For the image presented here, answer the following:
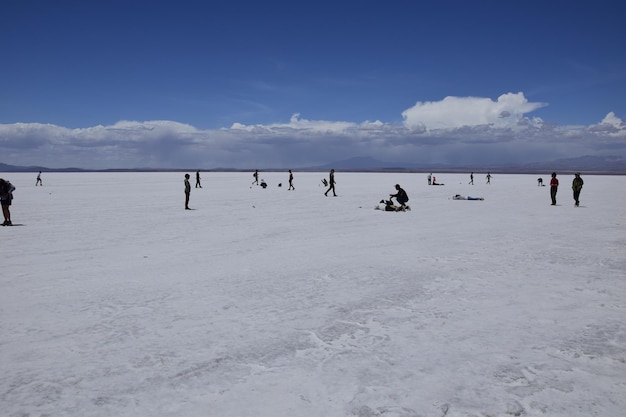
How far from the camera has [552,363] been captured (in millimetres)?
4320

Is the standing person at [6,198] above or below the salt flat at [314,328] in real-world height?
above

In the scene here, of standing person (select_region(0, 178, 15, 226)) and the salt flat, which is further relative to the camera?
standing person (select_region(0, 178, 15, 226))

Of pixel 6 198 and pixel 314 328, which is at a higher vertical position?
pixel 6 198

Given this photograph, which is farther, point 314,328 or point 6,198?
A: point 6,198

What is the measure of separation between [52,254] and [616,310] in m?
11.8

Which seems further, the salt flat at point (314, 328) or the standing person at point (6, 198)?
the standing person at point (6, 198)

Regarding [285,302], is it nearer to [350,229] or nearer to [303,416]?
[303,416]

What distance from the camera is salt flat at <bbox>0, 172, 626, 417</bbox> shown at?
368cm

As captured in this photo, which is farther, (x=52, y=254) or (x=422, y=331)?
(x=52, y=254)

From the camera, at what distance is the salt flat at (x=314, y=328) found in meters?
3.68

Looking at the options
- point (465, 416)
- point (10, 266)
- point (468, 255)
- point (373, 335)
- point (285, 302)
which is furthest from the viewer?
point (468, 255)

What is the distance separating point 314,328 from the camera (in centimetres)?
533

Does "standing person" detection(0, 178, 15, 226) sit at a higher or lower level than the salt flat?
higher

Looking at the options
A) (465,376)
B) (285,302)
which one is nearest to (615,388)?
(465,376)
